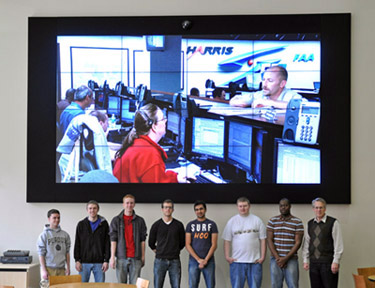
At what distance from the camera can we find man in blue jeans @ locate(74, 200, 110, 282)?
27.8 feet

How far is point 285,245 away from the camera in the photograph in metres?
8.64

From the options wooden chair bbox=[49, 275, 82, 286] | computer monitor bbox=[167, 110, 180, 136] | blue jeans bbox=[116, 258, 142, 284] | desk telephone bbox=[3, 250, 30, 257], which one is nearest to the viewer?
wooden chair bbox=[49, 275, 82, 286]

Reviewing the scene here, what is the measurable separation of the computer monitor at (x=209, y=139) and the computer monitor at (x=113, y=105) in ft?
3.96

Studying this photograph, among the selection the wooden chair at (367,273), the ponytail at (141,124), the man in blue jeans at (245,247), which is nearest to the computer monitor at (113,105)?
the ponytail at (141,124)

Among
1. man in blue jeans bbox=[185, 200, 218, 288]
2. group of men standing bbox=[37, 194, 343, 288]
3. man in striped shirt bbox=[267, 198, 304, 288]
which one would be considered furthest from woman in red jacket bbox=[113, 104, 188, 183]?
man in striped shirt bbox=[267, 198, 304, 288]

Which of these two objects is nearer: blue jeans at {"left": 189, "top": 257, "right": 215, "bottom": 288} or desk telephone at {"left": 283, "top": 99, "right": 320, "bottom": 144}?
blue jeans at {"left": 189, "top": 257, "right": 215, "bottom": 288}

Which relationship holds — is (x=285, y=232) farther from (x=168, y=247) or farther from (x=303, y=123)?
(x=303, y=123)

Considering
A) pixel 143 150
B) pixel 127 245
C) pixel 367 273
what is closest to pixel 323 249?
pixel 367 273

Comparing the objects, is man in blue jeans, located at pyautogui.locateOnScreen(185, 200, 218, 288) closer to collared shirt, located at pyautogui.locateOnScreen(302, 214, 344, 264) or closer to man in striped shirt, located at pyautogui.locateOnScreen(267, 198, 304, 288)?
man in striped shirt, located at pyautogui.locateOnScreen(267, 198, 304, 288)

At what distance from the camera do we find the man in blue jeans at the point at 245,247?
28.6 feet

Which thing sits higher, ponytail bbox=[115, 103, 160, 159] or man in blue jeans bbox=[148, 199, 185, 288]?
ponytail bbox=[115, 103, 160, 159]

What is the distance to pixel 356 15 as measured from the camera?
9750 millimetres

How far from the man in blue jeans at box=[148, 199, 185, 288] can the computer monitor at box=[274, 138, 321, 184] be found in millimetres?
1873

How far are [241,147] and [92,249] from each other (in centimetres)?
271
